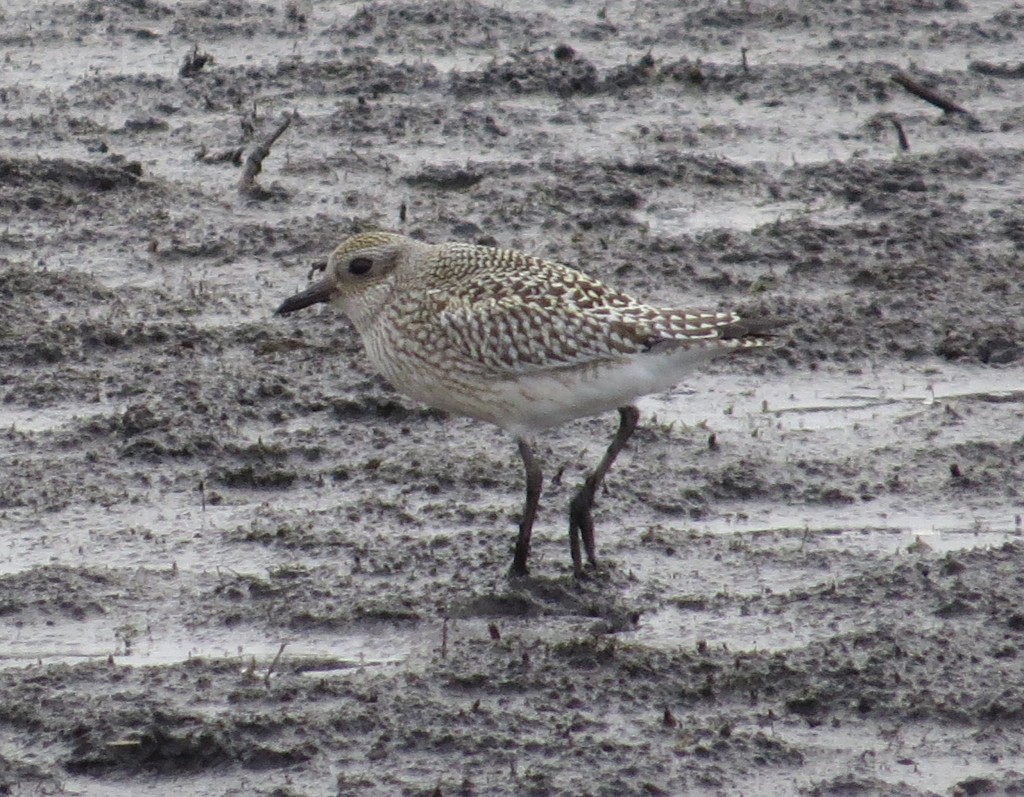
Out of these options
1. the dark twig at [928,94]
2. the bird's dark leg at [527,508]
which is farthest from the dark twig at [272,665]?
the dark twig at [928,94]

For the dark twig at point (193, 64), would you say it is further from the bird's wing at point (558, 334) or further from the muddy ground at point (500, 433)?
the bird's wing at point (558, 334)

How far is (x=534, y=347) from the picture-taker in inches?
291

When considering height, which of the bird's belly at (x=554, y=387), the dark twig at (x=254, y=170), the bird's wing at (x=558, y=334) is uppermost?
the bird's wing at (x=558, y=334)

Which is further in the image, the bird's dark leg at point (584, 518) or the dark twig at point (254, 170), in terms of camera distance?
the dark twig at point (254, 170)

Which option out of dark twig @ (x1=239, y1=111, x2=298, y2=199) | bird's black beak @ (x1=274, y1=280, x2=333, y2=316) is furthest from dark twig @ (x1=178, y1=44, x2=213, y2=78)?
bird's black beak @ (x1=274, y1=280, x2=333, y2=316)

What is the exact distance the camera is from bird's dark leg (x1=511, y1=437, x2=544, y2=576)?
743cm

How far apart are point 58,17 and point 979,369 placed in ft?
22.6

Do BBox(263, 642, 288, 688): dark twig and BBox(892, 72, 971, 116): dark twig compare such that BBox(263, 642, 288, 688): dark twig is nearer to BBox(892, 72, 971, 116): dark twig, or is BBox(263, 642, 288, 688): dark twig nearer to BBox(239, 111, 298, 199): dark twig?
BBox(239, 111, 298, 199): dark twig

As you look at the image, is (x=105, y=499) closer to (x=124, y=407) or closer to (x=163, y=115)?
(x=124, y=407)

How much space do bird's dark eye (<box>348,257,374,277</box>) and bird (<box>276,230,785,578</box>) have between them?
18cm

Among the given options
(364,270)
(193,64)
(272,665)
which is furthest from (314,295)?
(193,64)

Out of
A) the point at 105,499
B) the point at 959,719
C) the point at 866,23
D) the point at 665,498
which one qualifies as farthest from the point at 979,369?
the point at 866,23

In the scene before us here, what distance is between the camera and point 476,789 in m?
6.00

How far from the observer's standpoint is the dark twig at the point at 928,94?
1193 centimetres
